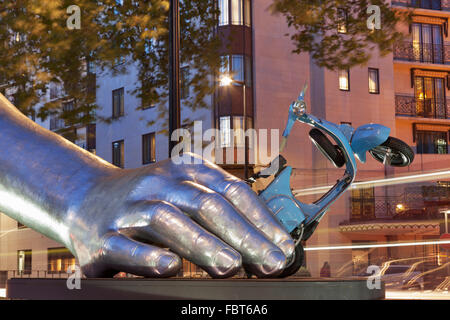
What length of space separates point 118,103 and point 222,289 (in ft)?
73.9

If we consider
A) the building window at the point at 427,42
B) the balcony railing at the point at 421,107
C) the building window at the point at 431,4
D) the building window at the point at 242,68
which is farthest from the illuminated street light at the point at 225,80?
the building window at the point at 431,4

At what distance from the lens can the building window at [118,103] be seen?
23.4 metres

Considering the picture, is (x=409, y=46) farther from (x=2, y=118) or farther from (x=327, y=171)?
(x=2, y=118)

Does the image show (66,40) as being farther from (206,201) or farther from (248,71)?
(248,71)

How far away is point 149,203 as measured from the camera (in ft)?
6.89

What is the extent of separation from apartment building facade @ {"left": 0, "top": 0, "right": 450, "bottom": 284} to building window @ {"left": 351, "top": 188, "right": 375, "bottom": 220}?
4 cm

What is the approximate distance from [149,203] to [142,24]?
8.22 metres

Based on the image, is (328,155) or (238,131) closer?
(328,155)

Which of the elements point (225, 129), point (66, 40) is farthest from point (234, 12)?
point (66, 40)

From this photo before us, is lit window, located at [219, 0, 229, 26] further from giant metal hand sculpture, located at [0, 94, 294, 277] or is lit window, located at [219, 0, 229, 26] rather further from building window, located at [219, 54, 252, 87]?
giant metal hand sculpture, located at [0, 94, 294, 277]

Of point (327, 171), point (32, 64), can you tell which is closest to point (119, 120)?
point (327, 171)

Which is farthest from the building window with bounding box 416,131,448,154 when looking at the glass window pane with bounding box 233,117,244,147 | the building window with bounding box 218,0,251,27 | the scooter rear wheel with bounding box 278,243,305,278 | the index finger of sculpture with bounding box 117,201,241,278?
the index finger of sculpture with bounding box 117,201,241,278

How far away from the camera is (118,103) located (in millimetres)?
23812

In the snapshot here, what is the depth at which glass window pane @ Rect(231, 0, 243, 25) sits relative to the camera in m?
22.0
